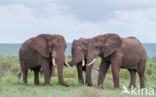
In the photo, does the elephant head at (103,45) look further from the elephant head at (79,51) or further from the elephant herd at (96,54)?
the elephant head at (79,51)

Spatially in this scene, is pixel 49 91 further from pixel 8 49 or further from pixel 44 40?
pixel 8 49

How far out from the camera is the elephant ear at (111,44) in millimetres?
14523

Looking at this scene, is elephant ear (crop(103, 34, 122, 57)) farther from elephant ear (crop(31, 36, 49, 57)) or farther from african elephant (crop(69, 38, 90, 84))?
african elephant (crop(69, 38, 90, 84))

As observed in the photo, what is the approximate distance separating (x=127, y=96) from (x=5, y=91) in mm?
4305

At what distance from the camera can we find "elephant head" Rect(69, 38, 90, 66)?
1753cm

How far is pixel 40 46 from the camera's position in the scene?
15.3m

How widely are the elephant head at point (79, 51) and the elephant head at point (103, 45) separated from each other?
2539mm

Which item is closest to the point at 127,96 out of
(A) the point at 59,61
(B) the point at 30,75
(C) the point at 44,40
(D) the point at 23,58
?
(A) the point at 59,61

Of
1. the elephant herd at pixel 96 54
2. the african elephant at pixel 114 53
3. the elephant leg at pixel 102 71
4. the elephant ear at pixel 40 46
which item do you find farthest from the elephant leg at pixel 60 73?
the elephant leg at pixel 102 71

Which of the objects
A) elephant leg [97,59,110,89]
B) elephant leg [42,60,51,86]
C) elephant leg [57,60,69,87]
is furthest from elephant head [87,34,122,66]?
elephant leg [42,60,51,86]

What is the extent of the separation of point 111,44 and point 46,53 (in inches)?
110

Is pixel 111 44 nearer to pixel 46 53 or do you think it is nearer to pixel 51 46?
pixel 51 46

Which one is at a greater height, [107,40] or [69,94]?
[107,40]

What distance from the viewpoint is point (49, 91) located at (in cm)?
1294
